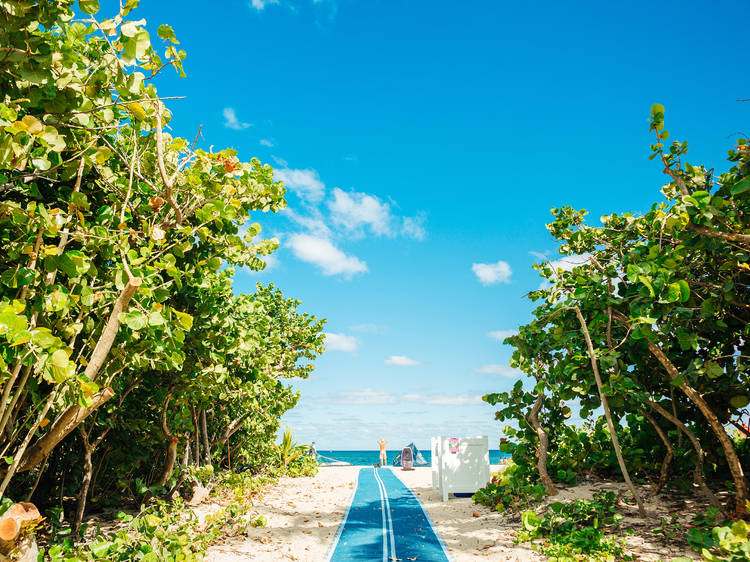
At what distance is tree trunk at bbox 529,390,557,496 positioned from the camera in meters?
9.40

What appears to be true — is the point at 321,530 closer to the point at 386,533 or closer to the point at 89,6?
the point at 386,533

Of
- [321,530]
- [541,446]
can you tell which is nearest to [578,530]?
[541,446]

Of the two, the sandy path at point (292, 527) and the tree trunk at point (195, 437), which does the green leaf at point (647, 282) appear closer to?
the sandy path at point (292, 527)

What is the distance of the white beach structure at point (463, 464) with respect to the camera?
40.5 feet

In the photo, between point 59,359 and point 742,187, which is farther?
point 742,187

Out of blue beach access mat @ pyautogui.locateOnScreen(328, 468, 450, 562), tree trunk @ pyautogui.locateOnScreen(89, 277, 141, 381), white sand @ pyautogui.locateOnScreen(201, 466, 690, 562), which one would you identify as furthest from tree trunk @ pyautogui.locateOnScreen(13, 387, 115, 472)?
blue beach access mat @ pyautogui.locateOnScreen(328, 468, 450, 562)

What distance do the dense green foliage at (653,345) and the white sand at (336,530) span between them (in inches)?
35.9

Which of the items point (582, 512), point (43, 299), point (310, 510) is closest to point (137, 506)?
point (310, 510)

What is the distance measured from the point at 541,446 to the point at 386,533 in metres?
3.72

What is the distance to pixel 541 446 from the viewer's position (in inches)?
386

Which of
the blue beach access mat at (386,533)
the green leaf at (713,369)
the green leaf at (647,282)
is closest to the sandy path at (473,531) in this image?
the blue beach access mat at (386,533)

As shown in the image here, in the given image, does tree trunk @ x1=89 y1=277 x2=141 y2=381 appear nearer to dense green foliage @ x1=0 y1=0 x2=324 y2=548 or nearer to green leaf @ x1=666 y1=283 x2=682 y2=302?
dense green foliage @ x1=0 y1=0 x2=324 y2=548

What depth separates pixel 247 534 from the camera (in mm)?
8141

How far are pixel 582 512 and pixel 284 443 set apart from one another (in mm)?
13816
